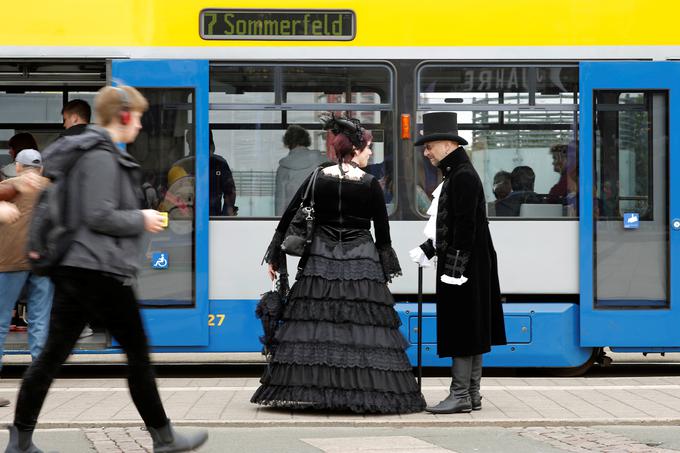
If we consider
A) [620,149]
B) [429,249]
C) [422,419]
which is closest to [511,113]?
[620,149]

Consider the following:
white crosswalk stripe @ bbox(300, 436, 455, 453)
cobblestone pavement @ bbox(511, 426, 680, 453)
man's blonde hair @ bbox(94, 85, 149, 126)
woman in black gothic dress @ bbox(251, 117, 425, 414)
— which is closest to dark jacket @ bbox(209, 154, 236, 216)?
woman in black gothic dress @ bbox(251, 117, 425, 414)

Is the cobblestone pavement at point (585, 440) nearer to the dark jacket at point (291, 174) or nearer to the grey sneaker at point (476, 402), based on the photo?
the grey sneaker at point (476, 402)

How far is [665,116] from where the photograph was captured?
1052cm

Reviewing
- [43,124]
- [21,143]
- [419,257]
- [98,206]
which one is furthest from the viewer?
[43,124]

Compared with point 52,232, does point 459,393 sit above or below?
below

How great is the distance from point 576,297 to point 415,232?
4.64 ft

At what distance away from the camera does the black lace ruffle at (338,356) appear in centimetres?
802

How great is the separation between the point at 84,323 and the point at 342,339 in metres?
2.34

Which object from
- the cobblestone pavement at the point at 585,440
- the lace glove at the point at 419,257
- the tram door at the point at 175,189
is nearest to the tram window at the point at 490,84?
the tram door at the point at 175,189

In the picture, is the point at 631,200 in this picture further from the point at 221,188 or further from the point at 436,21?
the point at 221,188

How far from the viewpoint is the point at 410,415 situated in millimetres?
8094

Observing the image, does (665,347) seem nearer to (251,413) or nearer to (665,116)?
(665,116)

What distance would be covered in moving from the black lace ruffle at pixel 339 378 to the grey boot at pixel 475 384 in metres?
0.55

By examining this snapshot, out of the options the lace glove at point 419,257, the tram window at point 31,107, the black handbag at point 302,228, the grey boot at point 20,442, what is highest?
the tram window at point 31,107
